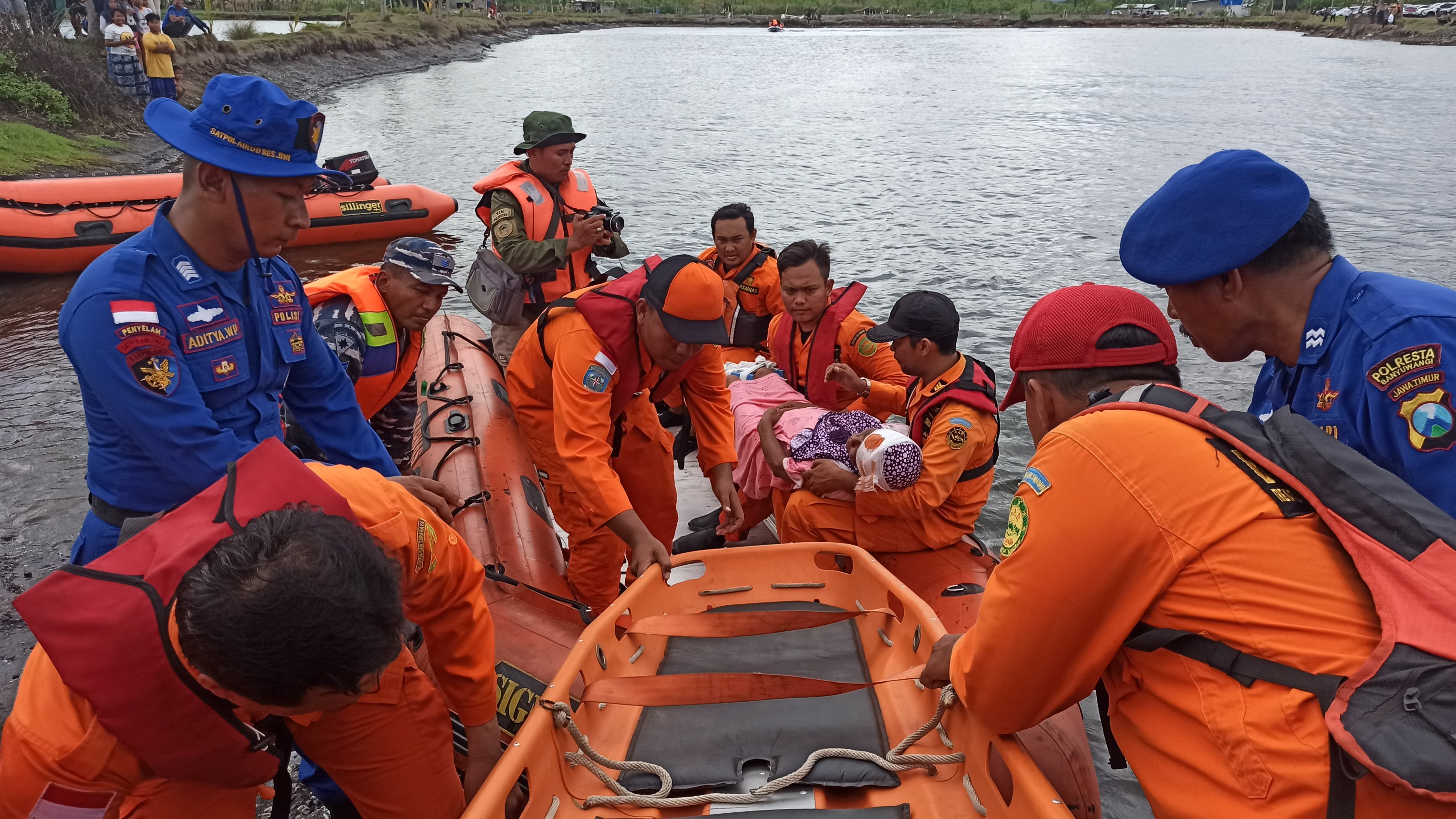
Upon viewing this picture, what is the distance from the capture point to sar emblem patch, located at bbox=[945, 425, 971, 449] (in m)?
3.15

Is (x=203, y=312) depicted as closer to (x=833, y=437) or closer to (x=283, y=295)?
(x=283, y=295)

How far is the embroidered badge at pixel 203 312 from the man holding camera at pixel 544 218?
2433 mm

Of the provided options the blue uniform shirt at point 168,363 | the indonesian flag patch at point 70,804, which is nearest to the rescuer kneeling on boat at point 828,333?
the blue uniform shirt at point 168,363

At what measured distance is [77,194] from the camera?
26.4 ft

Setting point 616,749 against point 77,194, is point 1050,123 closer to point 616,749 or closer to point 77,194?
point 77,194

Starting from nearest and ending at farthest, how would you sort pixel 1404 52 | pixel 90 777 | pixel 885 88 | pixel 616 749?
pixel 90 777, pixel 616 749, pixel 885 88, pixel 1404 52

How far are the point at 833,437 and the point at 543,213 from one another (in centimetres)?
211

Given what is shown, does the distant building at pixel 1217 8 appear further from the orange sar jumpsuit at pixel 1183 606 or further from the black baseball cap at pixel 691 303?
the orange sar jumpsuit at pixel 1183 606

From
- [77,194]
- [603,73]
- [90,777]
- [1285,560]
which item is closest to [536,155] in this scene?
[90,777]

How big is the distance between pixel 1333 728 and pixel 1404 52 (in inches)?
1601

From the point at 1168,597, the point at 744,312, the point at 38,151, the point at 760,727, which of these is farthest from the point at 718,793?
the point at 38,151

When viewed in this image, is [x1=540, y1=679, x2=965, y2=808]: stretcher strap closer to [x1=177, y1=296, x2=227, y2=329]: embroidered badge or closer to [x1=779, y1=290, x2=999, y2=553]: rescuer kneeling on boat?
[x1=177, y1=296, x2=227, y2=329]: embroidered badge

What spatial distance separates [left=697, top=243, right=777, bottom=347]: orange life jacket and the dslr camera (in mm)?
835

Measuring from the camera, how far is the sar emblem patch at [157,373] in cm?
192
